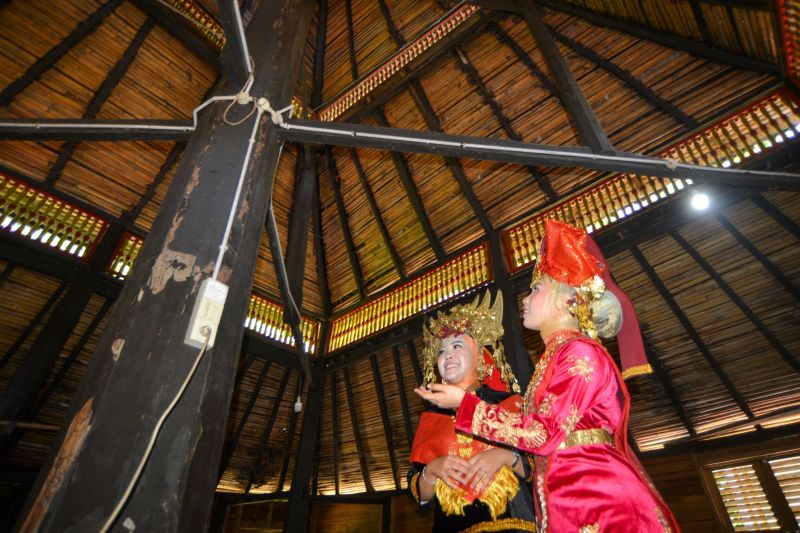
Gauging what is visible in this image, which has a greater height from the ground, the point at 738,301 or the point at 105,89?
the point at 105,89

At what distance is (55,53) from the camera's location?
17.5 feet

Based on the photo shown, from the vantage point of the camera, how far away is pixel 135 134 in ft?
8.29

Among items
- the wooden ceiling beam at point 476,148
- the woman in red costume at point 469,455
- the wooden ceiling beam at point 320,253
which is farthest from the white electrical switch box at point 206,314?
the wooden ceiling beam at point 320,253

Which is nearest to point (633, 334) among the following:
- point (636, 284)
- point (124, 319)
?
point (124, 319)

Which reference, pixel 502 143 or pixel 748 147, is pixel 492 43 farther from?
pixel 502 143

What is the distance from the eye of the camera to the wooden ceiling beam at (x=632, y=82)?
4.71 metres

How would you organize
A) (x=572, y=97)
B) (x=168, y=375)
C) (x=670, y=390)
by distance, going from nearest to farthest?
(x=168, y=375)
(x=572, y=97)
(x=670, y=390)

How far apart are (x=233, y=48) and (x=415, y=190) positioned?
4.83 meters

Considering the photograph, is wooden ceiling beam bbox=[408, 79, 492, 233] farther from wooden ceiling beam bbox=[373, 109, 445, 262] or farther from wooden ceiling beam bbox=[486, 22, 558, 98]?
wooden ceiling beam bbox=[486, 22, 558, 98]

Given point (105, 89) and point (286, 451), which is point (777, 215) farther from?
point (105, 89)

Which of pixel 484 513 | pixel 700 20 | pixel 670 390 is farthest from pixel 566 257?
pixel 700 20

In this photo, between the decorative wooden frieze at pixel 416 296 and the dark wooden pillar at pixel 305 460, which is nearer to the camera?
the decorative wooden frieze at pixel 416 296

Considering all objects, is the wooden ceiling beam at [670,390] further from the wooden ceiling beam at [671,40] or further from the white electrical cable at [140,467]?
the white electrical cable at [140,467]

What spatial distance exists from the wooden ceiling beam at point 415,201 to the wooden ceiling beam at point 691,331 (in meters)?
2.89
